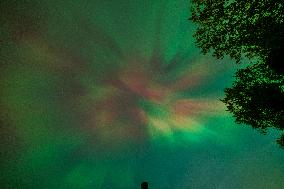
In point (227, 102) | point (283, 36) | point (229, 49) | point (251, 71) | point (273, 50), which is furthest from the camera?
point (227, 102)

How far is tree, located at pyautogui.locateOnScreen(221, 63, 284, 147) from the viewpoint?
75.5ft

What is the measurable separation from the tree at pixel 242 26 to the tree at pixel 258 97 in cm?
178

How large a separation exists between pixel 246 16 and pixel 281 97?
24.8 ft

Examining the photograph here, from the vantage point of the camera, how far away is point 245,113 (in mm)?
25250

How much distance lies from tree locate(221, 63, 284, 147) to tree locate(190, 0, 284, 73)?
1.78 m

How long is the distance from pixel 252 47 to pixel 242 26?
106 inches

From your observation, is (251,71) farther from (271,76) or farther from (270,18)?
(270,18)

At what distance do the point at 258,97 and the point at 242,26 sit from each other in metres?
6.68

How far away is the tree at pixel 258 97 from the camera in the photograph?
23000 mm

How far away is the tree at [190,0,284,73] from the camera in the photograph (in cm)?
1914

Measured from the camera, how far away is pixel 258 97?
2375cm

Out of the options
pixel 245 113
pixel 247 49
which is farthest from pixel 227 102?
pixel 247 49

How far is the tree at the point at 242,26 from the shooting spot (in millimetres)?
19141

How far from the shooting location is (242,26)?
66.3 feet
